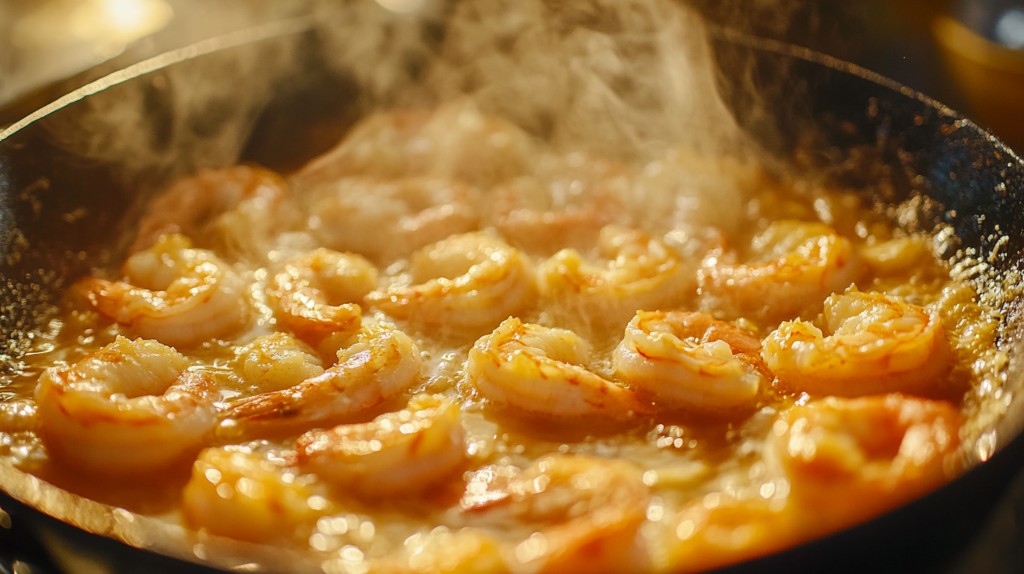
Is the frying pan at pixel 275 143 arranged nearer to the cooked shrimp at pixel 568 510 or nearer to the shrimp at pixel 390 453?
the shrimp at pixel 390 453

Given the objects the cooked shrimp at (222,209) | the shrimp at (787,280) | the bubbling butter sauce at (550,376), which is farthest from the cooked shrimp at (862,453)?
the cooked shrimp at (222,209)

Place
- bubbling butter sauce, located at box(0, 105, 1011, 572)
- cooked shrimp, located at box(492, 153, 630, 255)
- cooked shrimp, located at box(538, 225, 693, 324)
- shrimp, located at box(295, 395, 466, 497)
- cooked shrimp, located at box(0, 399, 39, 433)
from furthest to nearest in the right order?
cooked shrimp, located at box(492, 153, 630, 255) → cooked shrimp, located at box(538, 225, 693, 324) → cooked shrimp, located at box(0, 399, 39, 433) → shrimp, located at box(295, 395, 466, 497) → bubbling butter sauce, located at box(0, 105, 1011, 572)

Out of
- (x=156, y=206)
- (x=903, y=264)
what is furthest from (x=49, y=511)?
(x=903, y=264)

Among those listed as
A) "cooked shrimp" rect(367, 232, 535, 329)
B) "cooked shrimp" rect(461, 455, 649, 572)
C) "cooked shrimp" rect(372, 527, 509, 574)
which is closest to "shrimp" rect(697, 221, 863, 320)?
"cooked shrimp" rect(367, 232, 535, 329)

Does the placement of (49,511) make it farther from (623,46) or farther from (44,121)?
(623,46)


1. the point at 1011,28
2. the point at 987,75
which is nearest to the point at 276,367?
the point at 987,75

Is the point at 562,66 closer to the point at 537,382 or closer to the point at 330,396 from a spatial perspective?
the point at 537,382

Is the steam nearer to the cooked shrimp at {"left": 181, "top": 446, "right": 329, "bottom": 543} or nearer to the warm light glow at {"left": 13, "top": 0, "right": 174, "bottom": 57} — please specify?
the cooked shrimp at {"left": 181, "top": 446, "right": 329, "bottom": 543}
